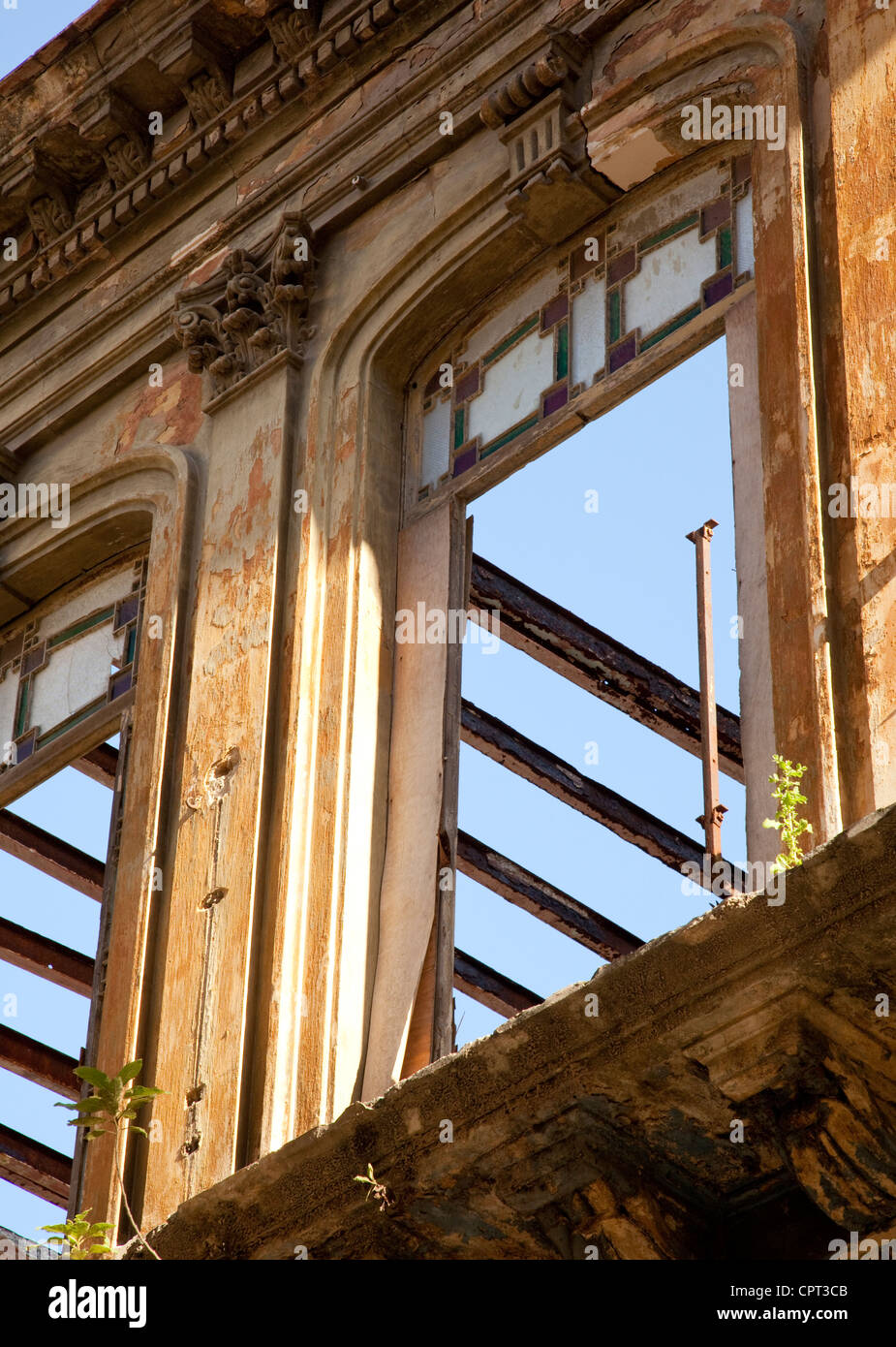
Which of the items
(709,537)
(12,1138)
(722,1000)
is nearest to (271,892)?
A: (709,537)

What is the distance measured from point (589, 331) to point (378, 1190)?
12.5ft

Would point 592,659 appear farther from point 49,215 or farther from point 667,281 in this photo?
point 49,215

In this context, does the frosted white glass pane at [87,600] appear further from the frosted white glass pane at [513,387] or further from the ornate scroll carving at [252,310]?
the frosted white glass pane at [513,387]

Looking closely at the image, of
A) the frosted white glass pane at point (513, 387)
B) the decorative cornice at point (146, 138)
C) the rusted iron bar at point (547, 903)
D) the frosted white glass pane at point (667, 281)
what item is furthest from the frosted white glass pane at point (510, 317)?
the rusted iron bar at point (547, 903)

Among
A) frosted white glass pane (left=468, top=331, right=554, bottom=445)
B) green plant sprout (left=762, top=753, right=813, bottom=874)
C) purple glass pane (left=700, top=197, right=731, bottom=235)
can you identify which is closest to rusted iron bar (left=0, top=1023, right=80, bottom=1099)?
frosted white glass pane (left=468, top=331, right=554, bottom=445)

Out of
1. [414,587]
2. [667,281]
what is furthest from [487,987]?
[667,281]

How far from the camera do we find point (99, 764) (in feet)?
41.8

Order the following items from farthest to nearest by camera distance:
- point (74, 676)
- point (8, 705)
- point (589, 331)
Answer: point (8, 705) < point (74, 676) < point (589, 331)

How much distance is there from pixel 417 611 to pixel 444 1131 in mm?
2981

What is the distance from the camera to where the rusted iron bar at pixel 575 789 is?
1173 cm

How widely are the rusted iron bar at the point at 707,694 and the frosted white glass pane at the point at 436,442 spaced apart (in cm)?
181

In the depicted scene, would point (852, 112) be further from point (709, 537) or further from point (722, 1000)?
point (722, 1000)

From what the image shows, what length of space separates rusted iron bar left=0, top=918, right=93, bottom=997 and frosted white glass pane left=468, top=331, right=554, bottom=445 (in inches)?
147

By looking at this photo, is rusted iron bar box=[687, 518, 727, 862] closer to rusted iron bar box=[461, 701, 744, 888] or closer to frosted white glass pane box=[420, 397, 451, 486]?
frosted white glass pane box=[420, 397, 451, 486]
